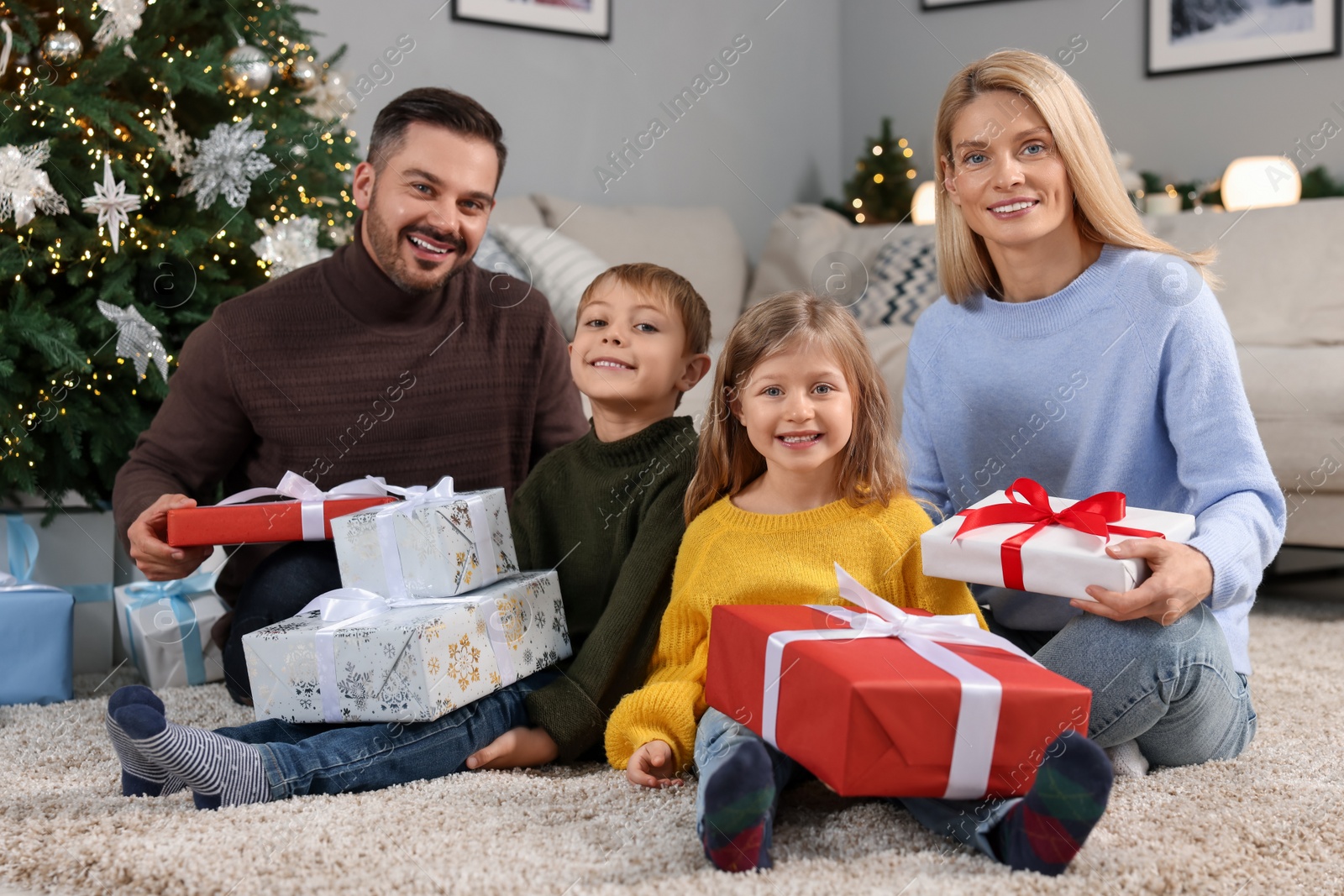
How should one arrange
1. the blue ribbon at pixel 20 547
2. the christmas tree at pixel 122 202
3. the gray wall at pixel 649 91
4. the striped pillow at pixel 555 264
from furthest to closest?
the gray wall at pixel 649 91 < the striped pillow at pixel 555 264 < the blue ribbon at pixel 20 547 < the christmas tree at pixel 122 202

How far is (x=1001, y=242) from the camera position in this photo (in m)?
1.33

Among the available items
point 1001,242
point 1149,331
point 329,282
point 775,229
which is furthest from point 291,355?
point 775,229

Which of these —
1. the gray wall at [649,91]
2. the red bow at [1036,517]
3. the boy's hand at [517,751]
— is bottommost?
the boy's hand at [517,751]

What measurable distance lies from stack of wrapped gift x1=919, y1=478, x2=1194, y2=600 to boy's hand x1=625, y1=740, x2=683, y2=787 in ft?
1.12

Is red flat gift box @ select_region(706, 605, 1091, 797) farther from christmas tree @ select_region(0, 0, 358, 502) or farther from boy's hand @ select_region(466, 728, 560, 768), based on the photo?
christmas tree @ select_region(0, 0, 358, 502)

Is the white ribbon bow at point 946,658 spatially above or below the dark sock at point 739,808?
above

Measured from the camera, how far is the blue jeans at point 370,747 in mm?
1152

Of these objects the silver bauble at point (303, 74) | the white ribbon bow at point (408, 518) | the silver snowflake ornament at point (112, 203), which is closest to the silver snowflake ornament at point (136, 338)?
the silver snowflake ornament at point (112, 203)

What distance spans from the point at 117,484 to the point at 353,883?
0.89m

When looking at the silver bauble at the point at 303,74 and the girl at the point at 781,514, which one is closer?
the girl at the point at 781,514

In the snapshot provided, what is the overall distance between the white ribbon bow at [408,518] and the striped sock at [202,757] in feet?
0.76

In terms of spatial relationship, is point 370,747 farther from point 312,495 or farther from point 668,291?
point 668,291

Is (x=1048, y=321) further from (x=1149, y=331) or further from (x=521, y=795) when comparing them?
(x=521, y=795)

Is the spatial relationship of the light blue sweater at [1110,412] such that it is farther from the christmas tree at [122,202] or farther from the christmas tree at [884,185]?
the christmas tree at [884,185]
